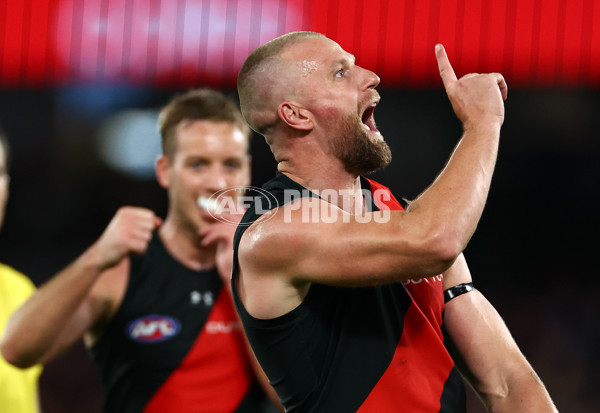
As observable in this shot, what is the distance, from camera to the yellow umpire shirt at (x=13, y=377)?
9.41 ft

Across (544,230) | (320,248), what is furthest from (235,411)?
(544,230)

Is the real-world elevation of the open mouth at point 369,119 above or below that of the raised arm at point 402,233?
above

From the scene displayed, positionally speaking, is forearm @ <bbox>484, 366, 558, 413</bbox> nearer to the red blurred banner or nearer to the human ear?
the human ear

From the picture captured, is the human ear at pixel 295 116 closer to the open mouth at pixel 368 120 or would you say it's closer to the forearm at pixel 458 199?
the open mouth at pixel 368 120

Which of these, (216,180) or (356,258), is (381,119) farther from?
(356,258)

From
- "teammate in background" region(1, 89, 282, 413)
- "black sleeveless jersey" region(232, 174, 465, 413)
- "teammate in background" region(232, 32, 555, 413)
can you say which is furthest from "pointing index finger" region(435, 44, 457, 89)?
"teammate in background" region(1, 89, 282, 413)

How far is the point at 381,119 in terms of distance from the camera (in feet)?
17.7

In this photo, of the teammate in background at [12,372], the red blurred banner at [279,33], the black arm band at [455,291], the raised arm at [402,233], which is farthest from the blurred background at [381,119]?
the raised arm at [402,233]

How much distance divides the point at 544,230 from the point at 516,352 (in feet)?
13.4

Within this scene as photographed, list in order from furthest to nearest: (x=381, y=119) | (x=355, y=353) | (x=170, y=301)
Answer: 1. (x=381, y=119)
2. (x=170, y=301)
3. (x=355, y=353)

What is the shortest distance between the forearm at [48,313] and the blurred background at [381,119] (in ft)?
7.82

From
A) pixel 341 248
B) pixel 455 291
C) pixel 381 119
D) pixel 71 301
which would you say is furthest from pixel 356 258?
pixel 381 119

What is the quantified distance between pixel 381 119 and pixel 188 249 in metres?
2.68

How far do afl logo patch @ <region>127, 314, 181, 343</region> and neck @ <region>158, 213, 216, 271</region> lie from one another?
0.26 metres
